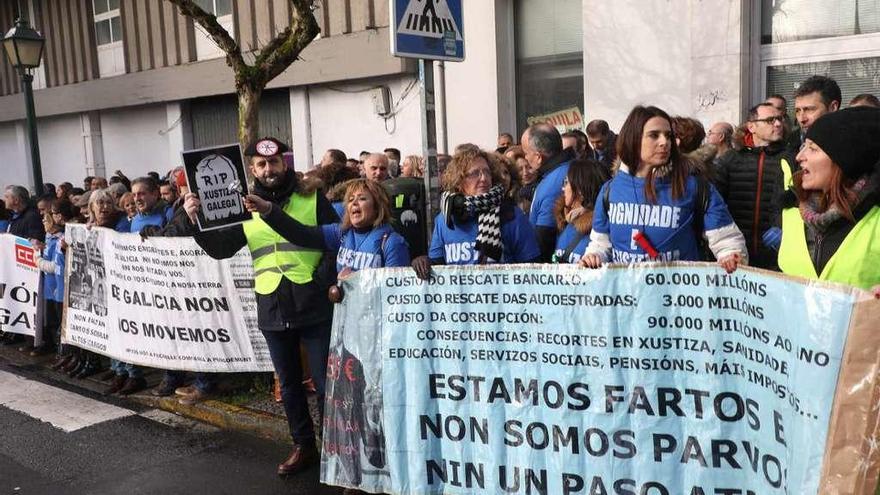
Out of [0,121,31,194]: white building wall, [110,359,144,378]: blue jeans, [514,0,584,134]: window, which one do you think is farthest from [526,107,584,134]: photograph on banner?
[0,121,31,194]: white building wall

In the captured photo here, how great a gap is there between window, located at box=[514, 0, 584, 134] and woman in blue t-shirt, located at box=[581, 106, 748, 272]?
23.7ft

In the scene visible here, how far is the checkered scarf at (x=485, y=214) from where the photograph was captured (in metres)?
4.02

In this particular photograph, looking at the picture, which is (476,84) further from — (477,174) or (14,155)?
(14,155)

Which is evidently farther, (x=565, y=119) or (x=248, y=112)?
(x=565, y=119)

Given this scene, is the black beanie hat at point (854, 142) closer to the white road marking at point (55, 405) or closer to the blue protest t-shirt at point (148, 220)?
the blue protest t-shirt at point (148, 220)

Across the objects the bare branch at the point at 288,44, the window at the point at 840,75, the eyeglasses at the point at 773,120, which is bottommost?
the eyeglasses at the point at 773,120

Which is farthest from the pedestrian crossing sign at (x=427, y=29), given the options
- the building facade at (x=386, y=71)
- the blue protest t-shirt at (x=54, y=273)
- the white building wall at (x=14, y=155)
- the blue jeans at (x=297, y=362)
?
the white building wall at (x=14, y=155)

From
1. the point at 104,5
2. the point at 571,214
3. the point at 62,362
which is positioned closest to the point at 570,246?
the point at 571,214

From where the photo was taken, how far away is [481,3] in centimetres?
1099

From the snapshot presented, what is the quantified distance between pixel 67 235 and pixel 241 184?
11.4ft

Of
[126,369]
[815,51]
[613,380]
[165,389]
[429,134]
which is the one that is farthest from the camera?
[815,51]

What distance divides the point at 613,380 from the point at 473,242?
109 cm

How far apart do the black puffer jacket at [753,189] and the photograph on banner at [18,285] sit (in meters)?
6.65

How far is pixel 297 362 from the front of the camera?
4.79 meters
